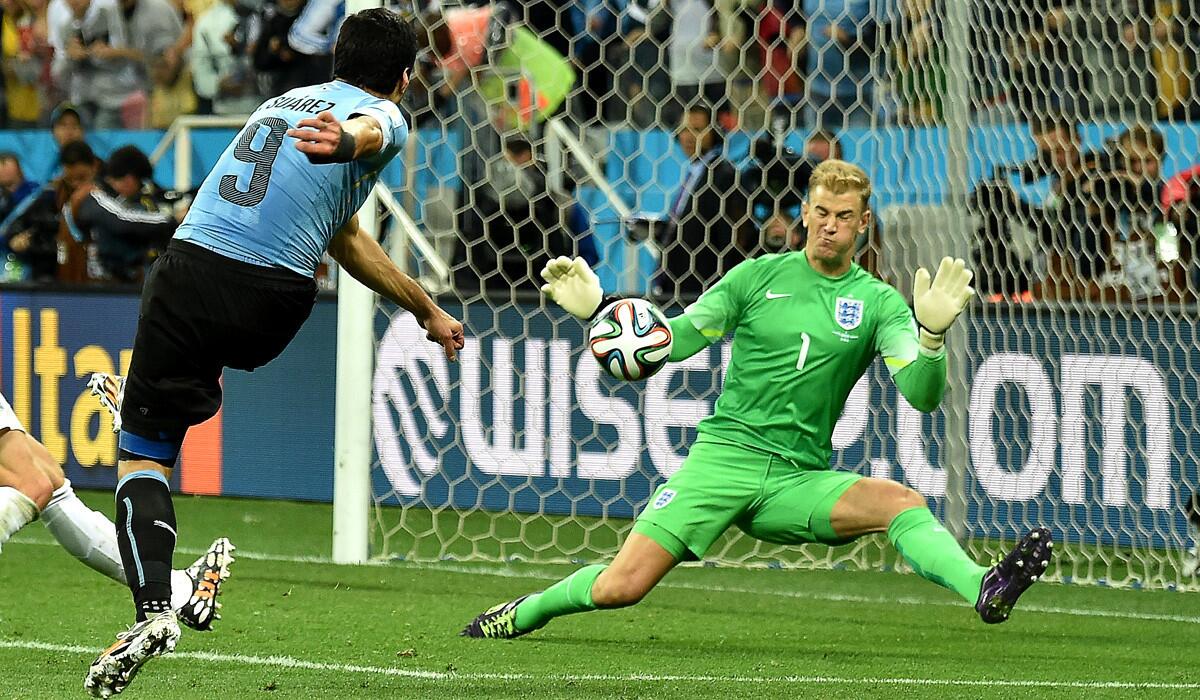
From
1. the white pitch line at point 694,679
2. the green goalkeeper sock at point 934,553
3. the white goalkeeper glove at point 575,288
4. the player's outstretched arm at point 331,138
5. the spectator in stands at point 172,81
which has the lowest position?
the white pitch line at point 694,679

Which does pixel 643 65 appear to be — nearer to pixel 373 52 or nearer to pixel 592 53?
pixel 592 53

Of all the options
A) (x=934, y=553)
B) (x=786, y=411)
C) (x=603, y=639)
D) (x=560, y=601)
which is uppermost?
(x=786, y=411)

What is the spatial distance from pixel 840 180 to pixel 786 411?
0.74 meters

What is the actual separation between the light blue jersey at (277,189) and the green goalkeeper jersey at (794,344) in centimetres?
139

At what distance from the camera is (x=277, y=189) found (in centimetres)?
466

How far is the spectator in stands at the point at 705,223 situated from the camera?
9.06 metres

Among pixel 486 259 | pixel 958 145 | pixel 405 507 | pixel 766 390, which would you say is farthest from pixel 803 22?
pixel 766 390

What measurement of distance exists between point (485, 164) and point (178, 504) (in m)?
2.46

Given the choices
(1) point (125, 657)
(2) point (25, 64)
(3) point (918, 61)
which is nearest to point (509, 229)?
(3) point (918, 61)

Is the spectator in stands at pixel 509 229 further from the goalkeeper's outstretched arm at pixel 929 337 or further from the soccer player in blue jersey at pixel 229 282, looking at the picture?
the soccer player in blue jersey at pixel 229 282

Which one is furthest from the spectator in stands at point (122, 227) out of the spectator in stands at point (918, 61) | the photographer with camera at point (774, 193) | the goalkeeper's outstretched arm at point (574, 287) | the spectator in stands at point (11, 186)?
the goalkeeper's outstretched arm at point (574, 287)

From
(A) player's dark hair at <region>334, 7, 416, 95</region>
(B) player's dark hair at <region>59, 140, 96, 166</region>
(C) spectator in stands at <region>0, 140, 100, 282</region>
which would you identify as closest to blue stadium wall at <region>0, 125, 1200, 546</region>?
(C) spectator in stands at <region>0, 140, 100, 282</region>

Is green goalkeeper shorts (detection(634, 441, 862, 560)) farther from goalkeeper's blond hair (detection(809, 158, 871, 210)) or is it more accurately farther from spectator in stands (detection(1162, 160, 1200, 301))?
spectator in stands (detection(1162, 160, 1200, 301))

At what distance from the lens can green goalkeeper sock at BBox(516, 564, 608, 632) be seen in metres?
5.54
